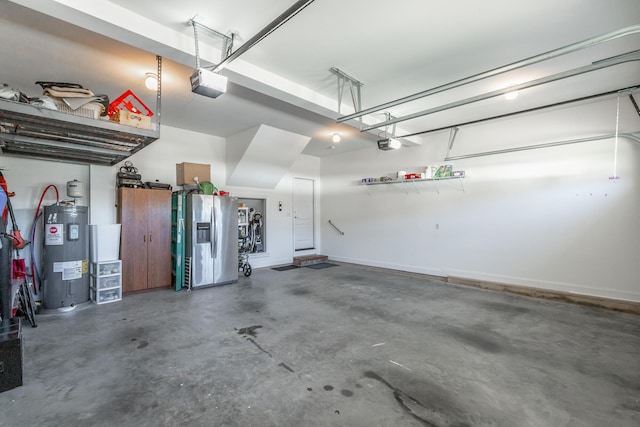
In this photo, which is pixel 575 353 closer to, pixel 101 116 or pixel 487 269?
pixel 487 269

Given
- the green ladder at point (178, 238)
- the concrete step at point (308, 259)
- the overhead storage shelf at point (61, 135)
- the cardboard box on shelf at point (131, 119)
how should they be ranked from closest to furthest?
the overhead storage shelf at point (61, 135)
the cardboard box on shelf at point (131, 119)
the green ladder at point (178, 238)
the concrete step at point (308, 259)

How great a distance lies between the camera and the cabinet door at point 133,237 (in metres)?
4.90

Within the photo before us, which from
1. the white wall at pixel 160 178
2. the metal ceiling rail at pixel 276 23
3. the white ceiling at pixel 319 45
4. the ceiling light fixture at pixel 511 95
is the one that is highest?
the white ceiling at pixel 319 45

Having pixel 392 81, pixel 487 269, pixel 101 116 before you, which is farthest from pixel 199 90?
pixel 487 269

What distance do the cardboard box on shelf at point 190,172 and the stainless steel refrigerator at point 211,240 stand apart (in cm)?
55

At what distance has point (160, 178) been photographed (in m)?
5.77

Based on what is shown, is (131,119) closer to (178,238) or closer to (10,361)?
(10,361)

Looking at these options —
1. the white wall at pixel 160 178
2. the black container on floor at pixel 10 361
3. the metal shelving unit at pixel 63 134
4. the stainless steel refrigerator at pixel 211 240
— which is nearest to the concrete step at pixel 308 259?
the white wall at pixel 160 178

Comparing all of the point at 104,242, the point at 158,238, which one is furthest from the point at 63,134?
the point at 158,238

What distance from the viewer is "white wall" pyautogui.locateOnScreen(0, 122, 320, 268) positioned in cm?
445

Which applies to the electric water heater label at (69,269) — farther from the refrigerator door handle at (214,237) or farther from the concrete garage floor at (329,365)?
the refrigerator door handle at (214,237)

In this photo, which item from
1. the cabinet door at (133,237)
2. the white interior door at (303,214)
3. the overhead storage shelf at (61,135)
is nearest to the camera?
the overhead storage shelf at (61,135)

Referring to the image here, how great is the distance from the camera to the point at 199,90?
2.83 metres

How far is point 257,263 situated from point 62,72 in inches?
200
